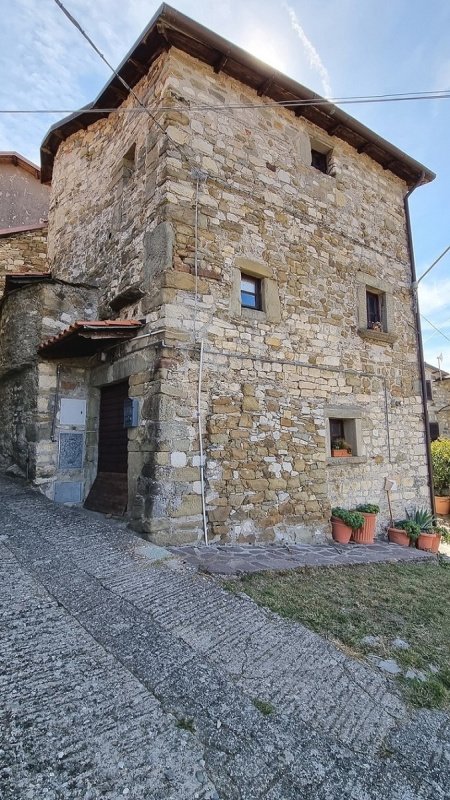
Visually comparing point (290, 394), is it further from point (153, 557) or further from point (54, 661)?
point (54, 661)

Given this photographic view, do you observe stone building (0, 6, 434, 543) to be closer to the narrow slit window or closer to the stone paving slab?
the narrow slit window

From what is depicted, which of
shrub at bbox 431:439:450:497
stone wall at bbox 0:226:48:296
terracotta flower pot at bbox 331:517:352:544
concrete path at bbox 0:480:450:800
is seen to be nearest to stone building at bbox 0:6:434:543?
terracotta flower pot at bbox 331:517:352:544

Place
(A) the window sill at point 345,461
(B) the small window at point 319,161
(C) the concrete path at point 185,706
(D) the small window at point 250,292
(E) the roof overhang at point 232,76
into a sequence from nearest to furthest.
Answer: (C) the concrete path at point 185,706 < (E) the roof overhang at point 232,76 < (D) the small window at point 250,292 < (A) the window sill at point 345,461 < (B) the small window at point 319,161

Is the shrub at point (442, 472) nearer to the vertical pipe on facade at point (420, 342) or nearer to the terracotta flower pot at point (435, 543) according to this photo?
the vertical pipe on facade at point (420, 342)

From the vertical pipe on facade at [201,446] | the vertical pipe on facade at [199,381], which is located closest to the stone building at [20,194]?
the vertical pipe on facade at [199,381]

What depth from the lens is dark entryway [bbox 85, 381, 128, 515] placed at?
5.50 m

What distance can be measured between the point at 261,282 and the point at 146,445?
3096 mm

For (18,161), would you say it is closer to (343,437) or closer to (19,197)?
(19,197)

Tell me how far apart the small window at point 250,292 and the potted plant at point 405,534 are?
4679 millimetres

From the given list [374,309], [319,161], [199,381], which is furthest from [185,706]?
[319,161]

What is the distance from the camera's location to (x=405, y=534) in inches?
272

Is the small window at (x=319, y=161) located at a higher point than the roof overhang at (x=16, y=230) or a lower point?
higher

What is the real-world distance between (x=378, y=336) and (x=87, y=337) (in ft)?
17.4

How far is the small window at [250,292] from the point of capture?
5797mm
